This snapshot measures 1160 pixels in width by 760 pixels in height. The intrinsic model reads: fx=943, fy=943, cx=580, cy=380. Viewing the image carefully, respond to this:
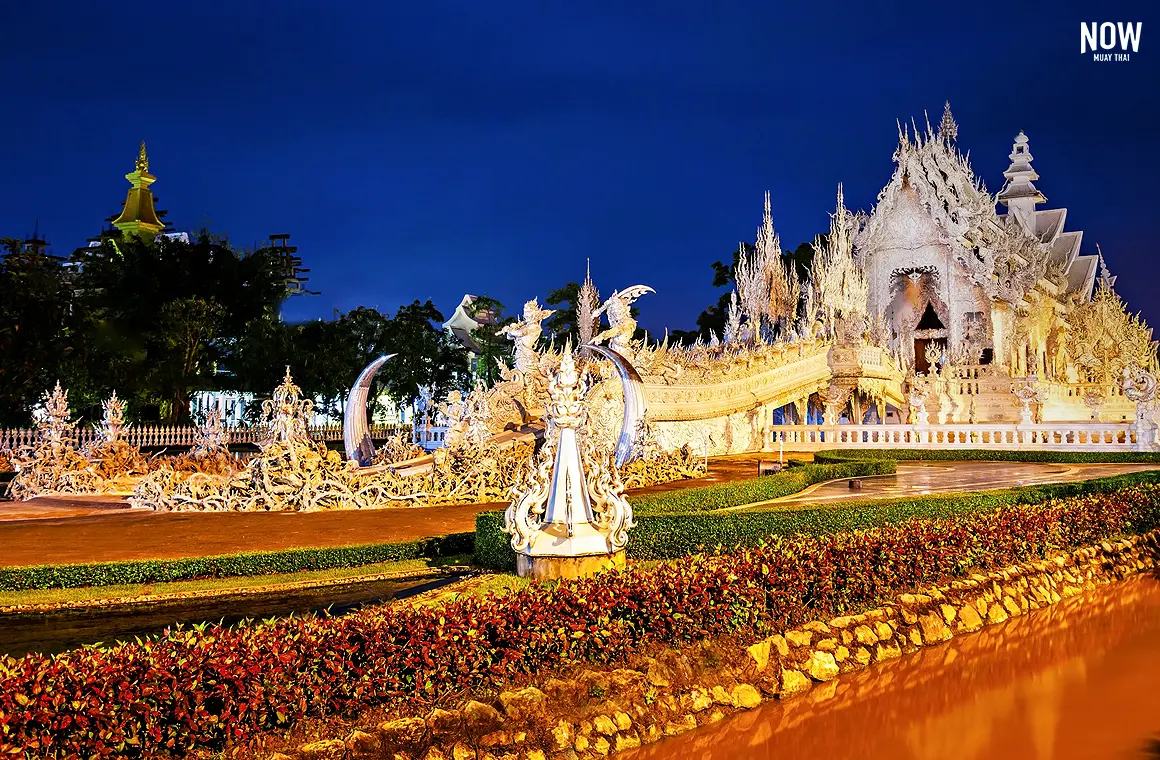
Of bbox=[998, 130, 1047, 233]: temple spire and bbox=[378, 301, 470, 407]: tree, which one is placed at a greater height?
bbox=[998, 130, 1047, 233]: temple spire

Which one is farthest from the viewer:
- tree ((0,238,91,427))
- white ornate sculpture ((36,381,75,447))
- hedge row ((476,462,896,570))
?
tree ((0,238,91,427))

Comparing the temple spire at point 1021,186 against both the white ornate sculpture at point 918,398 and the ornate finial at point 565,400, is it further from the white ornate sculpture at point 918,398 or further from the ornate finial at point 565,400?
the ornate finial at point 565,400

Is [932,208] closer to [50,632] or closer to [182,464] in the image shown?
[182,464]

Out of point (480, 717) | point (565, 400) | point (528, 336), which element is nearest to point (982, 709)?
point (480, 717)

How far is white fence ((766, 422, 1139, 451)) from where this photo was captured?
22.9 m

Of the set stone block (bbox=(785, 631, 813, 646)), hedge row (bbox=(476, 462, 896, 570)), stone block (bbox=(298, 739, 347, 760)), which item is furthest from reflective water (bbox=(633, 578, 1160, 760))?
hedge row (bbox=(476, 462, 896, 570))

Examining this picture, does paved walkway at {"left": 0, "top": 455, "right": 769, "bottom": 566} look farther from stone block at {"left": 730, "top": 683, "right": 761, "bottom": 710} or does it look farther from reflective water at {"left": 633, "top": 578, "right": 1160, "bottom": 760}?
reflective water at {"left": 633, "top": 578, "right": 1160, "bottom": 760}

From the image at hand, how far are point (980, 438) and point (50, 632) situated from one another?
74.7 feet

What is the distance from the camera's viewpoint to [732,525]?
9.15m

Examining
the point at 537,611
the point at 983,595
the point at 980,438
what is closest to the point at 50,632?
the point at 537,611

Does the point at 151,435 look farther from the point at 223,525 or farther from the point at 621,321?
the point at 223,525

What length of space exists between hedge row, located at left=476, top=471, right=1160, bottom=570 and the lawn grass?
2.05 ft

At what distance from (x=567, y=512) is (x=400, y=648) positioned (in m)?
2.32

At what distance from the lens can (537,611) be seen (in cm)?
559
